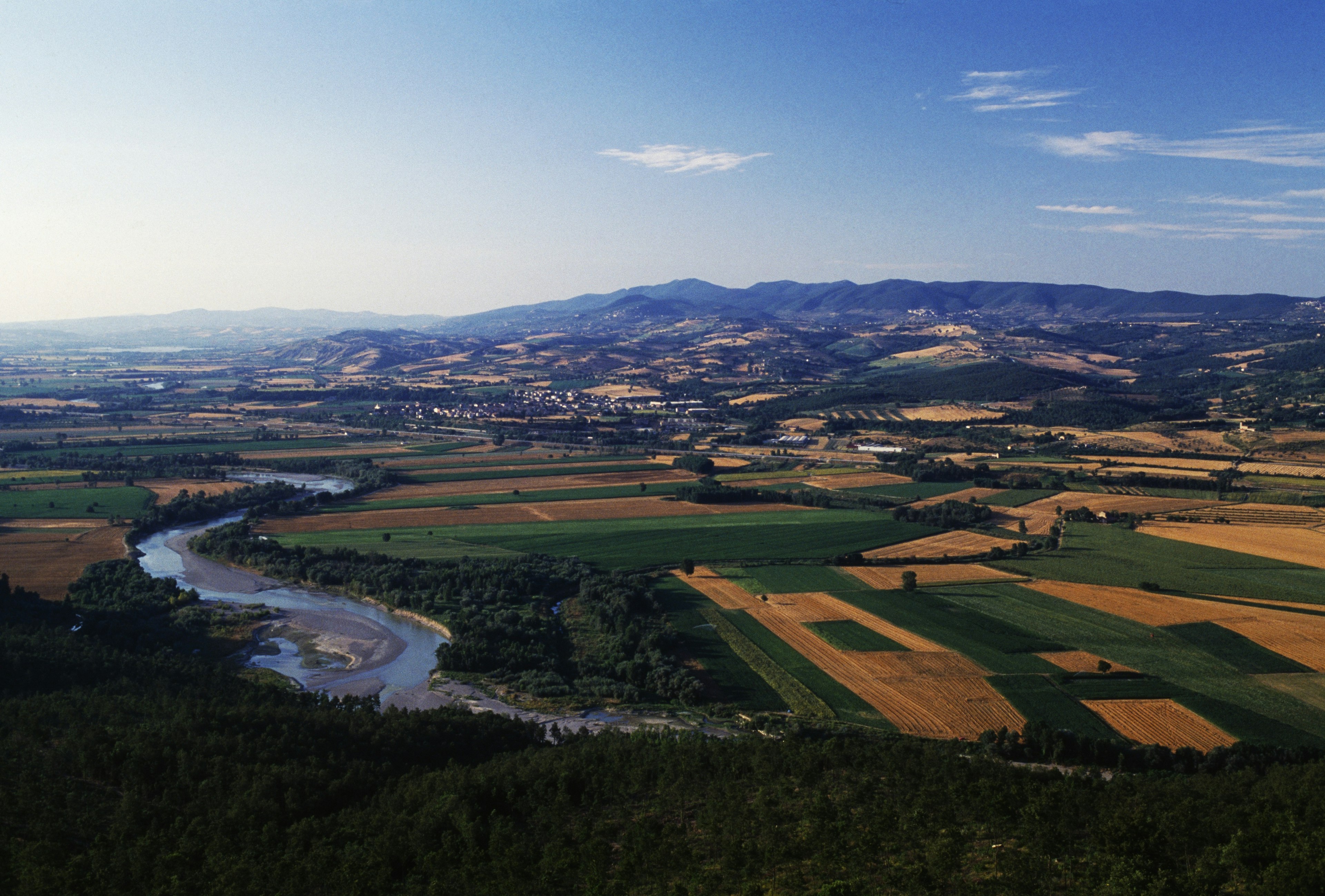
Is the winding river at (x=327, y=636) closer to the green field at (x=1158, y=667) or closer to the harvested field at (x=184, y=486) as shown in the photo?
the harvested field at (x=184, y=486)

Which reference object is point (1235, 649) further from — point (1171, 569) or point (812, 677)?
point (812, 677)

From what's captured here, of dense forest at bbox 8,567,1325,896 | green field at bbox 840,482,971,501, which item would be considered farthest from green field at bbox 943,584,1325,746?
green field at bbox 840,482,971,501

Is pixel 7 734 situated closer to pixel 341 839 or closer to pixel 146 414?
pixel 341 839

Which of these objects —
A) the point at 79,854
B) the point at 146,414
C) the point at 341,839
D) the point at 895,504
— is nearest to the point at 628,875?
the point at 341,839

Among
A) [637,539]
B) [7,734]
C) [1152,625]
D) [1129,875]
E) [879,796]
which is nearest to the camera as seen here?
[1129,875]

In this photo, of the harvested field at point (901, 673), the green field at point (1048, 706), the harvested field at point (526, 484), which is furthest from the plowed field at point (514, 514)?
the green field at point (1048, 706)

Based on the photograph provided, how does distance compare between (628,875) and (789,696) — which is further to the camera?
(789,696)
